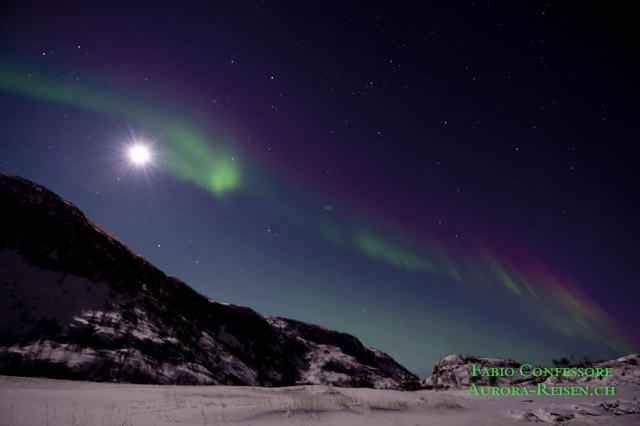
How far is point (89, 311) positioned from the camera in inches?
980

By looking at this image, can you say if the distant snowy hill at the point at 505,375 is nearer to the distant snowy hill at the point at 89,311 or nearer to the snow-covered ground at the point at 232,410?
the snow-covered ground at the point at 232,410

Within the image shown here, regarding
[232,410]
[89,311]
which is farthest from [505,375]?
[89,311]

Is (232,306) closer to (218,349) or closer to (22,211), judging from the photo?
(218,349)

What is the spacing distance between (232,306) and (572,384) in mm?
60022

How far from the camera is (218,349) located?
133ft

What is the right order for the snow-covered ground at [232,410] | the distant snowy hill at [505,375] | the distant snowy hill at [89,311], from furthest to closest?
the distant snowy hill at [89,311]
the distant snowy hill at [505,375]
the snow-covered ground at [232,410]

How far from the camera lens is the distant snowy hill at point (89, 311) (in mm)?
18641

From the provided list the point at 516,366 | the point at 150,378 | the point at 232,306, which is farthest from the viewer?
the point at 232,306

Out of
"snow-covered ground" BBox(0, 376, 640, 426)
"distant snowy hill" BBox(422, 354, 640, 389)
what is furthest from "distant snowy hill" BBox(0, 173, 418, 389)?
"distant snowy hill" BBox(422, 354, 640, 389)

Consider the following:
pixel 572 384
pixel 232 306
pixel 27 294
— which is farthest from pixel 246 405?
pixel 232 306

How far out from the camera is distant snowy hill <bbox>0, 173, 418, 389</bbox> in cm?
1864

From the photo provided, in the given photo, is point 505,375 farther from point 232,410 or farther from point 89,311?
point 89,311

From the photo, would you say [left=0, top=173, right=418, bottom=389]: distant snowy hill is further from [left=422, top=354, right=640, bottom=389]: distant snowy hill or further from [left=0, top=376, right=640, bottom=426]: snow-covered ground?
[left=422, top=354, right=640, bottom=389]: distant snowy hill

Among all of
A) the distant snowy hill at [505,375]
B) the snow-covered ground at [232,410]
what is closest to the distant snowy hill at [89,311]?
the snow-covered ground at [232,410]
